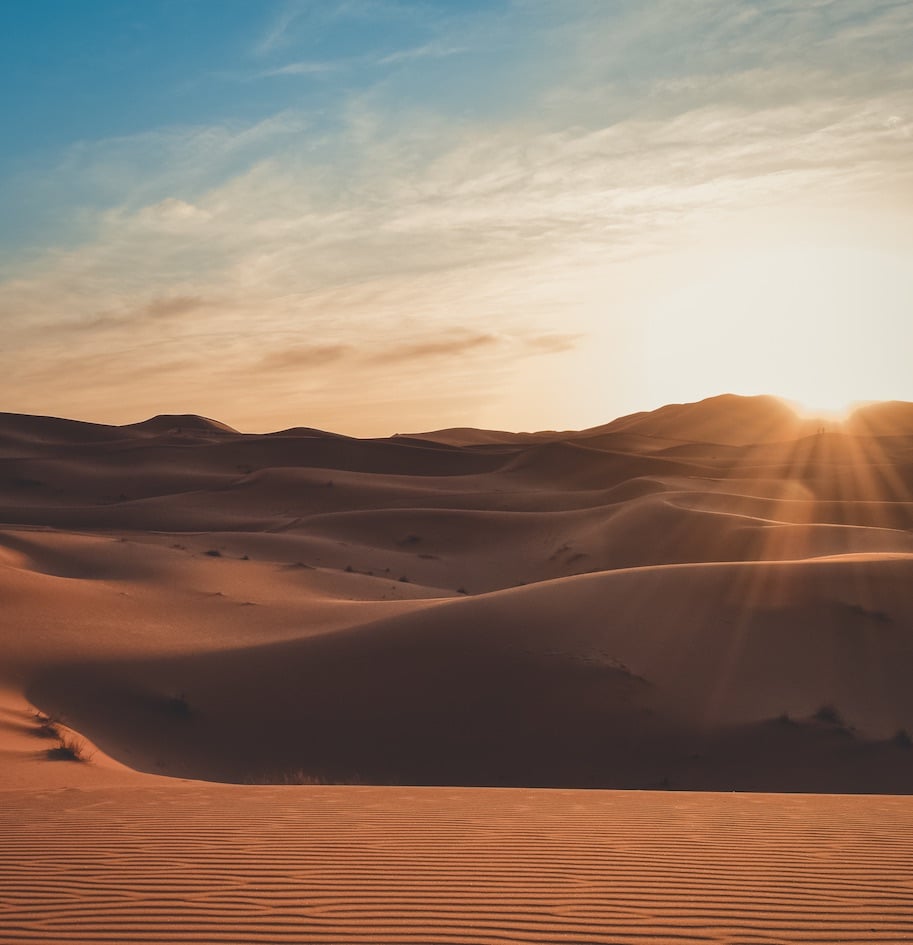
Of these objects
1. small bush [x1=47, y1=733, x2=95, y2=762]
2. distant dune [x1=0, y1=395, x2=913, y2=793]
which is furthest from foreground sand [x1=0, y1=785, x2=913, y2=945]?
distant dune [x1=0, y1=395, x2=913, y2=793]

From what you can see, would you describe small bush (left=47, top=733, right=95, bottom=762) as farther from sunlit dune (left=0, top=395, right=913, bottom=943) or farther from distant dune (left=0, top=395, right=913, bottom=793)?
distant dune (left=0, top=395, right=913, bottom=793)

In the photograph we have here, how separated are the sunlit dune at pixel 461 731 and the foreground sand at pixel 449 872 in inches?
0.9

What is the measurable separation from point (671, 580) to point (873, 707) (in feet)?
14.0

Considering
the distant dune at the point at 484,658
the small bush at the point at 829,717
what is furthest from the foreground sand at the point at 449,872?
the small bush at the point at 829,717

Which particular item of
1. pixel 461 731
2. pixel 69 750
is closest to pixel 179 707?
pixel 69 750

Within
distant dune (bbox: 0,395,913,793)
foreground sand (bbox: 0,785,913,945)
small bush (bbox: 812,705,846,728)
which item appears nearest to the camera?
foreground sand (bbox: 0,785,913,945)

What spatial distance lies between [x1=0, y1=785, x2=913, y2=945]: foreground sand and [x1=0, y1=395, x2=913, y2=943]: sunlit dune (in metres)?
0.02

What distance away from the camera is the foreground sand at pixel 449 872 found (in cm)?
391

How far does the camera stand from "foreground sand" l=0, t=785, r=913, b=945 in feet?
12.8

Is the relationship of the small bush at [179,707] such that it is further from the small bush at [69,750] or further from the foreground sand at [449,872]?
the foreground sand at [449,872]

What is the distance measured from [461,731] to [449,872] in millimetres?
6429

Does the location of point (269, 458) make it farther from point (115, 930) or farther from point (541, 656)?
point (115, 930)

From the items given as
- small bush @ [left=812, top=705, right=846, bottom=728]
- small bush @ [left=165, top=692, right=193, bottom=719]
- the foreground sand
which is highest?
the foreground sand

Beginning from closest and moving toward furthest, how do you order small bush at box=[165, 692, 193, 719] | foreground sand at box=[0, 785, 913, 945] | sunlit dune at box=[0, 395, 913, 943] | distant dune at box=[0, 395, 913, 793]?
foreground sand at box=[0, 785, 913, 945] → sunlit dune at box=[0, 395, 913, 943] → distant dune at box=[0, 395, 913, 793] → small bush at box=[165, 692, 193, 719]
